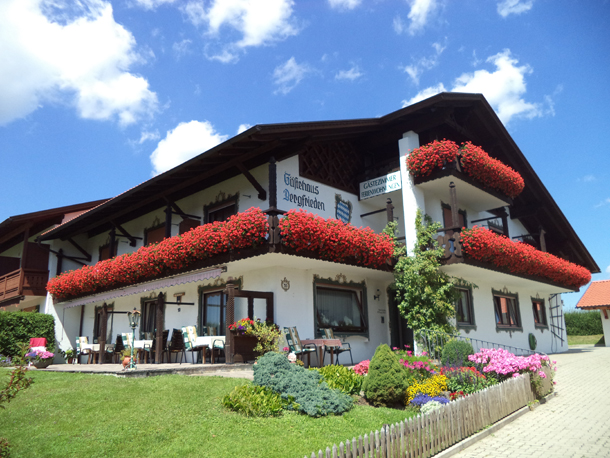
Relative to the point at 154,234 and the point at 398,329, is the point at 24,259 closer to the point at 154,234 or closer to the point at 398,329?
the point at 154,234

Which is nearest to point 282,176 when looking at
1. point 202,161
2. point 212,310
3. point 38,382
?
point 202,161

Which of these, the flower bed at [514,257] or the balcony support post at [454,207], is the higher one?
the balcony support post at [454,207]

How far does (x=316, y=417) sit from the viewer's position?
676 centimetres

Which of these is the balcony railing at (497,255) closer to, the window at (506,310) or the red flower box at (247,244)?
the window at (506,310)

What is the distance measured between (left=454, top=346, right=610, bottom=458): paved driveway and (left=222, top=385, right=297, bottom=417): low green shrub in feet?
7.87

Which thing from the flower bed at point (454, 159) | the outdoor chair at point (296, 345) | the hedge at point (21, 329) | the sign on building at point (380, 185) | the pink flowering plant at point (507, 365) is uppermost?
the flower bed at point (454, 159)

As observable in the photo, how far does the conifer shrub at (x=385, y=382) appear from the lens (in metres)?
7.95

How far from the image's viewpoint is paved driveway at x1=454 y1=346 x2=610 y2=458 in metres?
6.23

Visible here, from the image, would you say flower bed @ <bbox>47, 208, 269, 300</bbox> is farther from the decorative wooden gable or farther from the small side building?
the small side building

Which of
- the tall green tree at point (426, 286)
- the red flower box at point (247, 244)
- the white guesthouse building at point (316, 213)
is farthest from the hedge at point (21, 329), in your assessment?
the tall green tree at point (426, 286)

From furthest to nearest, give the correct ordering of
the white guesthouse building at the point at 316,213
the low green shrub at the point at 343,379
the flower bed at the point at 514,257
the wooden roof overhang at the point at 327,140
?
1. the flower bed at the point at 514,257
2. the white guesthouse building at the point at 316,213
3. the wooden roof overhang at the point at 327,140
4. the low green shrub at the point at 343,379

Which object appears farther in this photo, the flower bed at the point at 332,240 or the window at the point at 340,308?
the window at the point at 340,308

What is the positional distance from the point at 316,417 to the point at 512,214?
1829cm

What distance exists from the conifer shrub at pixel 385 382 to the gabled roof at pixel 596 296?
26176mm
